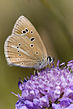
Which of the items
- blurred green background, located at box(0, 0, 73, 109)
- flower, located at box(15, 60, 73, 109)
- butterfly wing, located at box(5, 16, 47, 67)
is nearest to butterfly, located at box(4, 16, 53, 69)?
butterfly wing, located at box(5, 16, 47, 67)

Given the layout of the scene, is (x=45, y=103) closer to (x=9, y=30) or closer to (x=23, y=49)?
(x=23, y=49)

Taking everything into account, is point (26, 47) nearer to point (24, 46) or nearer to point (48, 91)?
point (24, 46)

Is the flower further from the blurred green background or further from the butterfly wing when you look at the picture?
the blurred green background

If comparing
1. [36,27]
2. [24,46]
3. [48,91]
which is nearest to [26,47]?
[24,46]

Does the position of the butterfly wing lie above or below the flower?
above

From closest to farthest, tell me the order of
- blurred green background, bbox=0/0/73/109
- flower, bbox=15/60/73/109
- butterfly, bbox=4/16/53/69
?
flower, bbox=15/60/73/109 → butterfly, bbox=4/16/53/69 → blurred green background, bbox=0/0/73/109

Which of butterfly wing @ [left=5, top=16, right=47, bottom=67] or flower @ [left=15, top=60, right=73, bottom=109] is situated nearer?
flower @ [left=15, top=60, right=73, bottom=109]

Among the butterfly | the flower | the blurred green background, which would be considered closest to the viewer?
the flower
